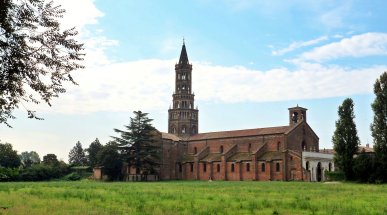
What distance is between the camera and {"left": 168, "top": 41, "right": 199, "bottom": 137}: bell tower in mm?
93875

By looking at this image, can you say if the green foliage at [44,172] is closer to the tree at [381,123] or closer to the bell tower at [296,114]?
the bell tower at [296,114]

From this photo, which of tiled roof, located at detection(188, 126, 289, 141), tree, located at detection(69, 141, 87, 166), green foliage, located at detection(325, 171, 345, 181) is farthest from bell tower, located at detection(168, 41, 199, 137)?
tree, located at detection(69, 141, 87, 166)

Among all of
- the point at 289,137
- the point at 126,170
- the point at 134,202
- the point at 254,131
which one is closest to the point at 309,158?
the point at 289,137

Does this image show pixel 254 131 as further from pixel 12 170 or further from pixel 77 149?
pixel 77 149

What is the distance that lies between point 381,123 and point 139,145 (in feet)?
127

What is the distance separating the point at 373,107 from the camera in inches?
2014

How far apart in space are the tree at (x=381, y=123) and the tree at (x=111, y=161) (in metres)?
39.6

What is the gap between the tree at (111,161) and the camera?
70.3 metres

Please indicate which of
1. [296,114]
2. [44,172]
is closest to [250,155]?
[296,114]

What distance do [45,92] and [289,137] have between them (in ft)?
198

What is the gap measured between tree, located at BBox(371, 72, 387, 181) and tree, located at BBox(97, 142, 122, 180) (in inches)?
1558

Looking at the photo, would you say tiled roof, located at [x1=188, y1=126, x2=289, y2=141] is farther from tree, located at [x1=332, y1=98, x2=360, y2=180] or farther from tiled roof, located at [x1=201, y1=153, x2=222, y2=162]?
tree, located at [x1=332, y1=98, x2=360, y2=180]

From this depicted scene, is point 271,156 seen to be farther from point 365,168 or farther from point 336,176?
point 365,168

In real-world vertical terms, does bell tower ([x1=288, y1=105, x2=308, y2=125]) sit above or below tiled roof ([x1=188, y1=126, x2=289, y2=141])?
above
